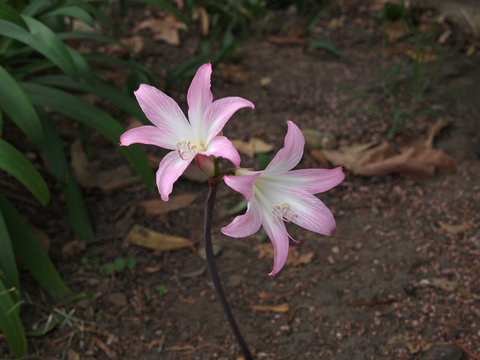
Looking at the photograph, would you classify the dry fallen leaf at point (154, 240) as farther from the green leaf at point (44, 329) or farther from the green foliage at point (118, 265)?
the green leaf at point (44, 329)

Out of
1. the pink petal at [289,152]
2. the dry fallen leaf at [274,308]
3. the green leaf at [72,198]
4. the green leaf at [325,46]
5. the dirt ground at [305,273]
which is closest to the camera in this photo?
the pink petal at [289,152]

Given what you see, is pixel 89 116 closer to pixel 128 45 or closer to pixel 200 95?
pixel 200 95

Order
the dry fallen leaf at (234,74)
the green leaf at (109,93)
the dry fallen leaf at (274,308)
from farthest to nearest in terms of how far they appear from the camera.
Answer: the dry fallen leaf at (234,74) → the green leaf at (109,93) → the dry fallen leaf at (274,308)

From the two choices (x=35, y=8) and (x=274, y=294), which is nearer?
(x=274, y=294)

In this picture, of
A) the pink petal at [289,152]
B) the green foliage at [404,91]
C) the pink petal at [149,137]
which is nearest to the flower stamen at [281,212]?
the pink petal at [289,152]

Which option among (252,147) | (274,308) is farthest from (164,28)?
(274,308)

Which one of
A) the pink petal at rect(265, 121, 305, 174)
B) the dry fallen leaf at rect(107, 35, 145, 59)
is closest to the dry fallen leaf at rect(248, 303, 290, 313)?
the pink petal at rect(265, 121, 305, 174)
